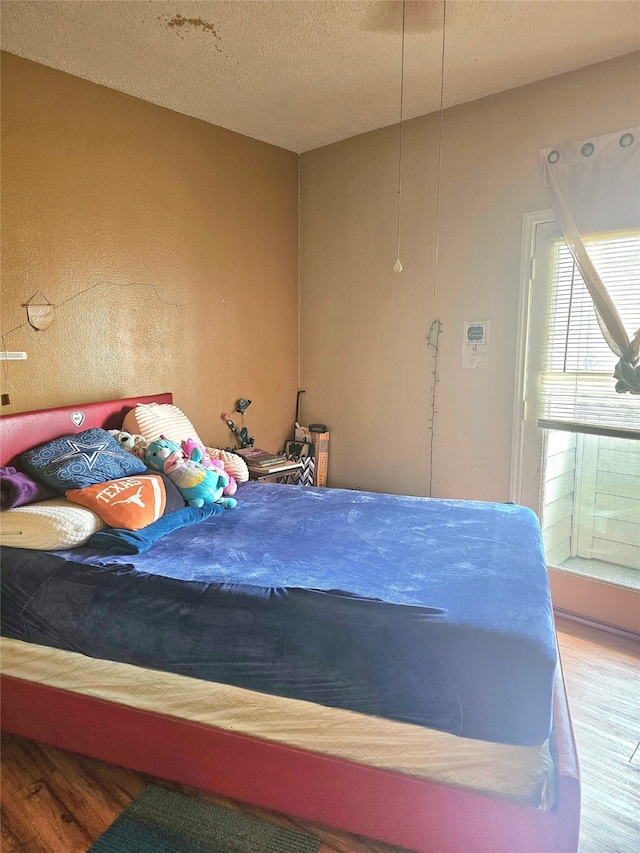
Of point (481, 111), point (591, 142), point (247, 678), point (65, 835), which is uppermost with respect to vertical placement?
point (481, 111)

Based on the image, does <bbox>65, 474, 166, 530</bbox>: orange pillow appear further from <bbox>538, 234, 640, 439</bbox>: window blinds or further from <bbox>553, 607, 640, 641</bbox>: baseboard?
<bbox>553, 607, 640, 641</bbox>: baseboard

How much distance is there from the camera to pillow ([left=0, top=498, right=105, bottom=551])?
1.98 m

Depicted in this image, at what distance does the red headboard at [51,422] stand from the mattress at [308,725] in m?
0.84

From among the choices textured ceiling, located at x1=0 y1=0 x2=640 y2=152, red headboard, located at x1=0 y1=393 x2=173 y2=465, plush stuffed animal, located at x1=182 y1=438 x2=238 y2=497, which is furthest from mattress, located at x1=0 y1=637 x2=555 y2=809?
textured ceiling, located at x1=0 y1=0 x2=640 y2=152

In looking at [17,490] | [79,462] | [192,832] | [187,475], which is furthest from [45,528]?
[192,832]

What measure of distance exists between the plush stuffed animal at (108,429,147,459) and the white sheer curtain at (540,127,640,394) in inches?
88.1

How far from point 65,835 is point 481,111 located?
354 cm

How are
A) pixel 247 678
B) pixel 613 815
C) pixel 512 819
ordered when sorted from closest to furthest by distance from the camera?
pixel 512 819 < pixel 247 678 < pixel 613 815

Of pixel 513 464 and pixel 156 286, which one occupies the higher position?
pixel 156 286

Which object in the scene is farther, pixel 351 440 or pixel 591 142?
pixel 351 440

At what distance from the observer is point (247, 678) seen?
159 cm

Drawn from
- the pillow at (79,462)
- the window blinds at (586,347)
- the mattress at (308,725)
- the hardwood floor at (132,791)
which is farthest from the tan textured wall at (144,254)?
the window blinds at (586,347)

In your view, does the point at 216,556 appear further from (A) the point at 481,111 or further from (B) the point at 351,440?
(A) the point at 481,111

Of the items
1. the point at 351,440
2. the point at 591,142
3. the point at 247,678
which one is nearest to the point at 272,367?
the point at 351,440
